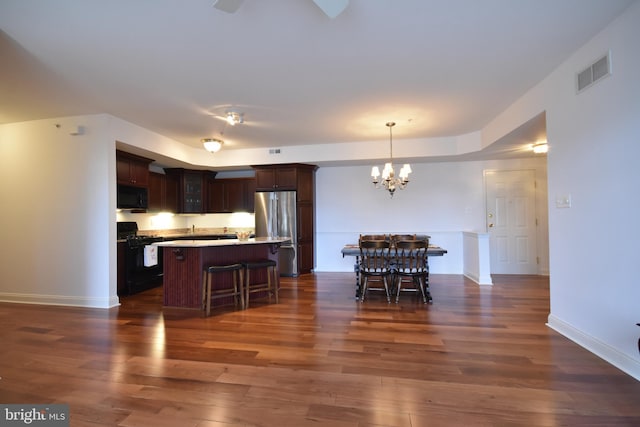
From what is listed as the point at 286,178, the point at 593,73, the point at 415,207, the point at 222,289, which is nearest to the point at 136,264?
the point at 222,289

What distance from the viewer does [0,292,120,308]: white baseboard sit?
12.5ft

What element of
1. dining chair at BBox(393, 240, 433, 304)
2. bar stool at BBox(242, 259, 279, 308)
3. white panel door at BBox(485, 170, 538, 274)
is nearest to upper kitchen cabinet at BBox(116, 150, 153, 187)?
bar stool at BBox(242, 259, 279, 308)

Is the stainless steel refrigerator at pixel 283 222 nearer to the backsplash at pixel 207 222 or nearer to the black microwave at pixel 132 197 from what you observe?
the backsplash at pixel 207 222

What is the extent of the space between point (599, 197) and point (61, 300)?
6.27 metres

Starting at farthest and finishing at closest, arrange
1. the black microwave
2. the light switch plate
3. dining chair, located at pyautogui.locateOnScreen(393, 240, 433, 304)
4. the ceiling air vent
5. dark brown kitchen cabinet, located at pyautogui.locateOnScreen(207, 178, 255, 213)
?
dark brown kitchen cabinet, located at pyautogui.locateOnScreen(207, 178, 255, 213)
the black microwave
dining chair, located at pyautogui.locateOnScreen(393, 240, 433, 304)
the light switch plate
the ceiling air vent

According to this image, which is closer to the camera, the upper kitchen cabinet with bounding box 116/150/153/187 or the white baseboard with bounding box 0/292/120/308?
the white baseboard with bounding box 0/292/120/308

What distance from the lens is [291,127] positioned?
442cm

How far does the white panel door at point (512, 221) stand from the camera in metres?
5.42

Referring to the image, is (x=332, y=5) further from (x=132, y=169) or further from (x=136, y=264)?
(x=136, y=264)

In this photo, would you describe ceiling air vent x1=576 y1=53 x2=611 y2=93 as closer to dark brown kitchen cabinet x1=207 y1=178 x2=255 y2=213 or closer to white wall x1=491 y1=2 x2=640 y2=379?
white wall x1=491 y1=2 x2=640 y2=379

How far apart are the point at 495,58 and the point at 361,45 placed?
1289 millimetres

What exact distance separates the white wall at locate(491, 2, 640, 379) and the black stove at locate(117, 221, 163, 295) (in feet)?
18.4

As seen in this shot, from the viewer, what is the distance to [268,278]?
405cm

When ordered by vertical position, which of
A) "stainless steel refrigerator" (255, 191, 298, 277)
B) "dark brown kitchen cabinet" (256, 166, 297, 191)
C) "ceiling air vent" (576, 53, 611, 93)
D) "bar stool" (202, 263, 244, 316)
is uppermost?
"ceiling air vent" (576, 53, 611, 93)
